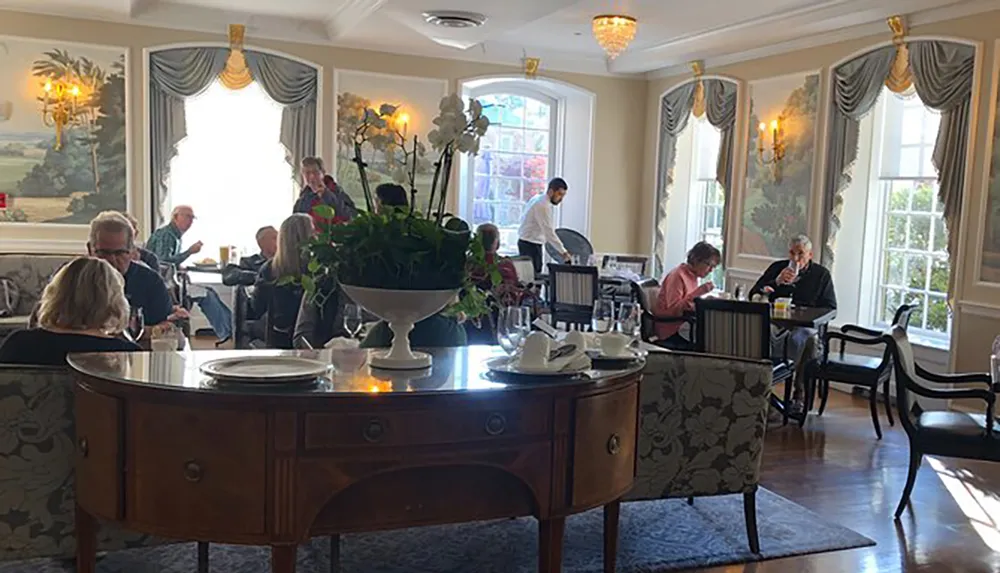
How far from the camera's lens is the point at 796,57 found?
317 inches

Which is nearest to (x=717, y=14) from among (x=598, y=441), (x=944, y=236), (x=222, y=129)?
(x=944, y=236)

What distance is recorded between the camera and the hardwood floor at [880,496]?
12.1ft

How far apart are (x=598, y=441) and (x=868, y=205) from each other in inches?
233

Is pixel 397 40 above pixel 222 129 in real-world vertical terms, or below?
above

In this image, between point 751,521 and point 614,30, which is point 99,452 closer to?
point 751,521

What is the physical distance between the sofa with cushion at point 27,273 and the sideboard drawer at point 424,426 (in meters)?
4.89

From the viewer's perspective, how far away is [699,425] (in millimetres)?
3594

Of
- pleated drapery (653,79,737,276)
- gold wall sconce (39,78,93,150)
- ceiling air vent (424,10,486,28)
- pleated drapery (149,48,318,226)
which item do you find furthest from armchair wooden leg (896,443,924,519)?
gold wall sconce (39,78,93,150)

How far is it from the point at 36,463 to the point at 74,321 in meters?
0.49

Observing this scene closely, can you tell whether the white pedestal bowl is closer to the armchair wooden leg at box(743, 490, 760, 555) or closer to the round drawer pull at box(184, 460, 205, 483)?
the round drawer pull at box(184, 460, 205, 483)

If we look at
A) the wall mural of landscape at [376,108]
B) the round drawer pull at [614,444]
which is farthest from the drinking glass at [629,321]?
the wall mural of landscape at [376,108]

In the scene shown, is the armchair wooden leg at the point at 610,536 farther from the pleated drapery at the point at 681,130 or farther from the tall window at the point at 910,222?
the pleated drapery at the point at 681,130

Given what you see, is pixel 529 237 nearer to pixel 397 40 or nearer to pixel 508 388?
pixel 397 40

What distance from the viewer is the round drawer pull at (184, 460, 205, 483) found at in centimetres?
221
